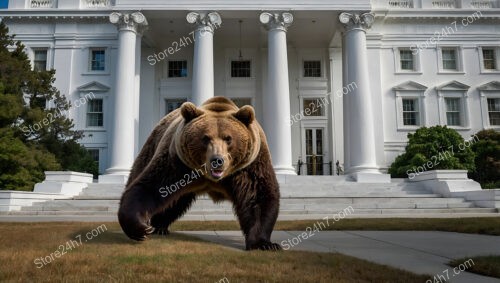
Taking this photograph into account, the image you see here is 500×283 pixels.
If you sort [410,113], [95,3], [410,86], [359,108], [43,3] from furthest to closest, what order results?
[43,3] < [410,113] < [95,3] < [410,86] < [359,108]

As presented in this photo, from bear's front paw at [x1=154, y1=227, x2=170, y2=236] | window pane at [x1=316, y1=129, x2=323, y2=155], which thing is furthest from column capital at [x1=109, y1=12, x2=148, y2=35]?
bear's front paw at [x1=154, y1=227, x2=170, y2=236]

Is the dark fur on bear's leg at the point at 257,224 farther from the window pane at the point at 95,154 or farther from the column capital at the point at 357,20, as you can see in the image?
the window pane at the point at 95,154

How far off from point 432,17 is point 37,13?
28.1 m

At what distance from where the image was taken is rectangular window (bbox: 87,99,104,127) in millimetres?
29562

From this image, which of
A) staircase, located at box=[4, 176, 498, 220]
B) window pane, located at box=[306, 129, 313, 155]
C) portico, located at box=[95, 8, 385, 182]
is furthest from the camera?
window pane, located at box=[306, 129, 313, 155]

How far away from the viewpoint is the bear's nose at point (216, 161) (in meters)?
4.32

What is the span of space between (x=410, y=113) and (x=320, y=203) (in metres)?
15.9

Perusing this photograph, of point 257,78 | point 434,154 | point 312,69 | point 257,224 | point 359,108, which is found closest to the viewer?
point 257,224

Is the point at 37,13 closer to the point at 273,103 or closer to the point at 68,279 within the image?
the point at 273,103

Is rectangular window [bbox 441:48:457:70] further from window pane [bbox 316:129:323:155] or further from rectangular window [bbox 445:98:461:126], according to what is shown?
window pane [bbox 316:129:323:155]

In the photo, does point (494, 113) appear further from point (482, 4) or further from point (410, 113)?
point (482, 4)

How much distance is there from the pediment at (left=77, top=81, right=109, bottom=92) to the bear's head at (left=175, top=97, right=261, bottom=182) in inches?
1047

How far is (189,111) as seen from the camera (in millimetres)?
4844

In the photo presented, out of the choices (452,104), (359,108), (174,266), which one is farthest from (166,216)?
(452,104)
